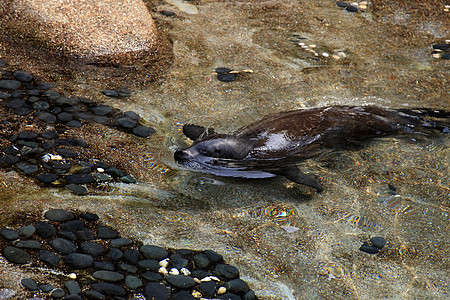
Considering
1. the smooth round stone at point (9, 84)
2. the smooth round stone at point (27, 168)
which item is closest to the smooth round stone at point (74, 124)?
the smooth round stone at point (27, 168)

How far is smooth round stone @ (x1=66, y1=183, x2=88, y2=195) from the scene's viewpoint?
454cm

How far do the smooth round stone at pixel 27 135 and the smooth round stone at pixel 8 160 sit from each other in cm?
33

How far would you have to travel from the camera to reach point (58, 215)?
4.12 meters

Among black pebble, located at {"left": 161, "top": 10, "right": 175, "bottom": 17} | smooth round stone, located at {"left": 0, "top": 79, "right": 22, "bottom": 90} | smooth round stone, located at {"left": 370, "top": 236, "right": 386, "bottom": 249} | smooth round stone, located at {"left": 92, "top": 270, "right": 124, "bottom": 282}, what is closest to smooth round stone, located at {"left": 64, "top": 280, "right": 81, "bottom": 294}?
smooth round stone, located at {"left": 92, "top": 270, "right": 124, "bottom": 282}

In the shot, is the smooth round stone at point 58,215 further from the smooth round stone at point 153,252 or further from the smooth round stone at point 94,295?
the smooth round stone at point 94,295

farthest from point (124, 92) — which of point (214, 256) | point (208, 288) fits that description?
point (208, 288)

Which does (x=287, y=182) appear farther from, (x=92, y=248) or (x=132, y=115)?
(x=92, y=248)

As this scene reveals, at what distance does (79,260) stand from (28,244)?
394mm

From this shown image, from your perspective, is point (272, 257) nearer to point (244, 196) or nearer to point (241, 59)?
point (244, 196)

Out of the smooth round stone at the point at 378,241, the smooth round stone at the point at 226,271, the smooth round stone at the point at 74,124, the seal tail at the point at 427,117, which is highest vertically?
the smooth round stone at the point at 74,124

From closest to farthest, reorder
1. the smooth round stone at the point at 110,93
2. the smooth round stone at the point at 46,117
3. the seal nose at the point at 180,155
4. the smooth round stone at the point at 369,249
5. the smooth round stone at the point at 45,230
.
→ 1. the smooth round stone at the point at 45,230
2. the smooth round stone at the point at 369,249
3. the seal nose at the point at 180,155
4. the smooth round stone at the point at 46,117
5. the smooth round stone at the point at 110,93

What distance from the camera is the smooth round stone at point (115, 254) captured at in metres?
3.82

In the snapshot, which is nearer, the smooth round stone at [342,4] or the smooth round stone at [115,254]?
the smooth round stone at [115,254]

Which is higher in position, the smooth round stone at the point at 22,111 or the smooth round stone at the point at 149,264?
the smooth round stone at the point at 22,111
